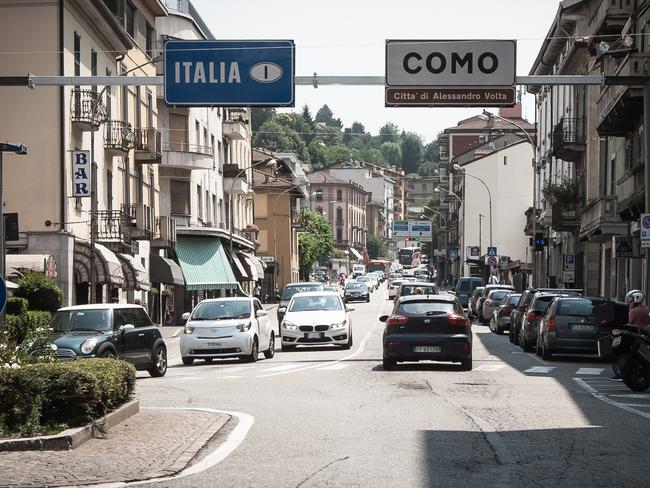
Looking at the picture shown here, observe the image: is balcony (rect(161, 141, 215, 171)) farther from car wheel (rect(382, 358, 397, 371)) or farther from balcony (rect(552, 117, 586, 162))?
car wheel (rect(382, 358, 397, 371))

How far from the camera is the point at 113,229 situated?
153ft

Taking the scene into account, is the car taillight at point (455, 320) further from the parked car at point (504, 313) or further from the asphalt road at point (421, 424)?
the parked car at point (504, 313)

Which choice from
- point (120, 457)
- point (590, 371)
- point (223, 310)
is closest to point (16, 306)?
point (223, 310)

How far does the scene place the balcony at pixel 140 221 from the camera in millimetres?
49250

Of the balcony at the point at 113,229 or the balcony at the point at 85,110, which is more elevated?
the balcony at the point at 85,110

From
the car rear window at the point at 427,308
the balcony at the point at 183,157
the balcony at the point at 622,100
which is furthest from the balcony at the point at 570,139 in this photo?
the car rear window at the point at 427,308

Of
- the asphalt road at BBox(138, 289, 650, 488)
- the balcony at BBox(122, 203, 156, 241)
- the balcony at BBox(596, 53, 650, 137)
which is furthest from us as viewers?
the balcony at BBox(122, 203, 156, 241)

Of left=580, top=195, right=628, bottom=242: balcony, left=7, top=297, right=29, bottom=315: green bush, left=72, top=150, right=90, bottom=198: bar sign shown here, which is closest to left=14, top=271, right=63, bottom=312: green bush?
left=7, top=297, right=29, bottom=315: green bush

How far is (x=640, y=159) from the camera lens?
1570 inches

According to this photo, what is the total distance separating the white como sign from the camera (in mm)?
21375

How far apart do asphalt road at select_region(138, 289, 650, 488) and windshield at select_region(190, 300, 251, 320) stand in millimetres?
2828

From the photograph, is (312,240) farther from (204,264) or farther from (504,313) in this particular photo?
(504,313)

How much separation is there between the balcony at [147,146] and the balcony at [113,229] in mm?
4905

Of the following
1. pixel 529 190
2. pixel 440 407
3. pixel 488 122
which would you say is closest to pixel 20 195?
pixel 440 407
